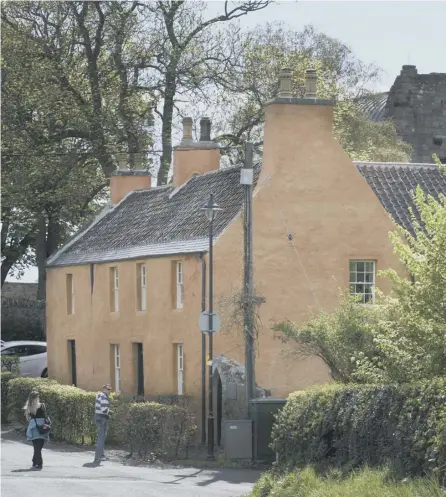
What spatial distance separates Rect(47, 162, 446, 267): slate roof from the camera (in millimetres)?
36312

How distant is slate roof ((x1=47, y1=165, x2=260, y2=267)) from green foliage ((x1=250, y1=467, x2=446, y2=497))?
531 inches

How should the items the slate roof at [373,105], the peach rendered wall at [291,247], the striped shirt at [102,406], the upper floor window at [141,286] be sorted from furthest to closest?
the slate roof at [373,105]
the upper floor window at [141,286]
the peach rendered wall at [291,247]
the striped shirt at [102,406]

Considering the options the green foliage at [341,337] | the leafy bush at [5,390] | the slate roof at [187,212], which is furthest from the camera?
the leafy bush at [5,390]

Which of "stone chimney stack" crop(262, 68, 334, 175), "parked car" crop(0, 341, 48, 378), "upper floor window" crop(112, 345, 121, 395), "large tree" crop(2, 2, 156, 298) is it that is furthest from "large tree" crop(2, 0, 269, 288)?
"stone chimney stack" crop(262, 68, 334, 175)

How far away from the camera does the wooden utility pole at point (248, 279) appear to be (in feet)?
99.7

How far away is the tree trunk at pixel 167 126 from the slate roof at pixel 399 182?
48.9 feet

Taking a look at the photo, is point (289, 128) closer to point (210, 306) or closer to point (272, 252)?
point (272, 252)

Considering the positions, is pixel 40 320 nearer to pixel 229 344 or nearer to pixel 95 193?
pixel 95 193

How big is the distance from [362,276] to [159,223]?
22.8 feet

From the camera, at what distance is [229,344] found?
112ft

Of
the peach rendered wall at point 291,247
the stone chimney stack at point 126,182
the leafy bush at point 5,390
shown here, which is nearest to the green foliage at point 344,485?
the peach rendered wall at point 291,247

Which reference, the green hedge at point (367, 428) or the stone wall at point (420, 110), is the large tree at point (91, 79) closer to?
the stone wall at point (420, 110)

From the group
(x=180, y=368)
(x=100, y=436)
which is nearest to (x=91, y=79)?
(x=180, y=368)

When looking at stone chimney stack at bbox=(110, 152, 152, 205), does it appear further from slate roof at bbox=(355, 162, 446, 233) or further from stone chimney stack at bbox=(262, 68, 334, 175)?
stone chimney stack at bbox=(262, 68, 334, 175)
